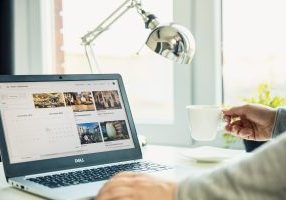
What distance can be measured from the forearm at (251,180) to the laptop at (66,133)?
386 mm

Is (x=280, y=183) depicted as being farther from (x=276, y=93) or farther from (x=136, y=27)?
(x=136, y=27)

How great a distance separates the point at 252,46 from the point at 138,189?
3.98 ft

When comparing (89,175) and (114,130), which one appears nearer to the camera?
(89,175)

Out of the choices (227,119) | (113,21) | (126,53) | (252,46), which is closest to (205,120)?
(227,119)

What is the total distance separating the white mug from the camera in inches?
50.1

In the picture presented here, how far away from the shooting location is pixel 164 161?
4.33 feet

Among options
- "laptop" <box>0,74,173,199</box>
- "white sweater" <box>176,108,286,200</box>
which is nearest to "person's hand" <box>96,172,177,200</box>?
"white sweater" <box>176,108,286,200</box>

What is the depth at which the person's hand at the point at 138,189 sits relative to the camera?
66 cm

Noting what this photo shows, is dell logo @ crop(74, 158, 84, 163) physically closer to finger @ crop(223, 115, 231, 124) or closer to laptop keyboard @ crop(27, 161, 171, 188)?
laptop keyboard @ crop(27, 161, 171, 188)

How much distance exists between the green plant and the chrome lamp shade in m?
0.36

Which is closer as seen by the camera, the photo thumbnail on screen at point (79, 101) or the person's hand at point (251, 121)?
the photo thumbnail on screen at point (79, 101)

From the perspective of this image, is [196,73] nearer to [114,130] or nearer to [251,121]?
[251,121]

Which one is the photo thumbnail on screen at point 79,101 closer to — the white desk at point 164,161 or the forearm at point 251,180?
the white desk at point 164,161

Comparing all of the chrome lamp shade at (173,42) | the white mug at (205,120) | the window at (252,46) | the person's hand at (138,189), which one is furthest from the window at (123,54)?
the person's hand at (138,189)
